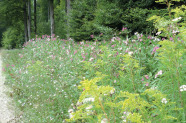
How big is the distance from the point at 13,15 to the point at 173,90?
19.4 m

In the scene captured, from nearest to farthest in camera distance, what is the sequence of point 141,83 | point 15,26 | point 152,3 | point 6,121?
1. point 141,83
2. point 6,121
3. point 152,3
4. point 15,26

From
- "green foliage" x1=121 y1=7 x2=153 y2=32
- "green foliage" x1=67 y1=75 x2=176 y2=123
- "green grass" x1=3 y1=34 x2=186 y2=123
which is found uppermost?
"green foliage" x1=121 y1=7 x2=153 y2=32

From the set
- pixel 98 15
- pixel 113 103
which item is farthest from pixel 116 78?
pixel 98 15

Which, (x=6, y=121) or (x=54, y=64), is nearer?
(x=6, y=121)

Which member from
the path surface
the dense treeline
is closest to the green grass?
the path surface

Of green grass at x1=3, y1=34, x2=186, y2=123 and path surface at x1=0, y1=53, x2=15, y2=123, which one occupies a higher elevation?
green grass at x1=3, y1=34, x2=186, y2=123

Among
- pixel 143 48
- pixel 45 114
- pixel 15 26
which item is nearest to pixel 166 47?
pixel 143 48

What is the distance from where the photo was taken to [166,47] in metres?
1.71

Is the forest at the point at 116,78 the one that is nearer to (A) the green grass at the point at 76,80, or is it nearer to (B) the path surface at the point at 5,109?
(A) the green grass at the point at 76,80

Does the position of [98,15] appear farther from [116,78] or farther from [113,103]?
[113,103]

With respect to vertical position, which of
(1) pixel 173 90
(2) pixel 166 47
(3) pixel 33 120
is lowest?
(3) pixel 33 120

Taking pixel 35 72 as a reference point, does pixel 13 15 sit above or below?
above

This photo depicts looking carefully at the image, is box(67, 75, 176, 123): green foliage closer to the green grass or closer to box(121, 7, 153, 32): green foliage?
the green grass

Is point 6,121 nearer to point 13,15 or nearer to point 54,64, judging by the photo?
point 54,64
